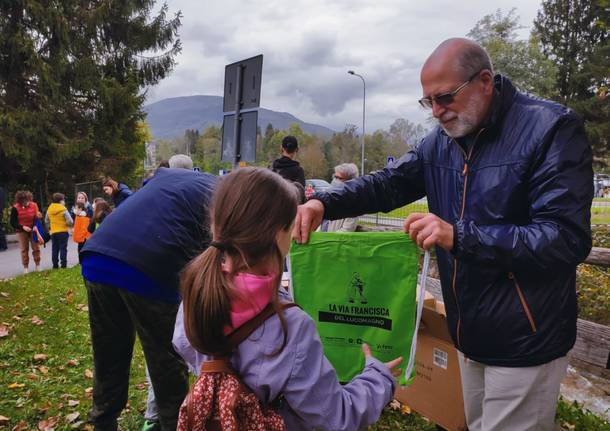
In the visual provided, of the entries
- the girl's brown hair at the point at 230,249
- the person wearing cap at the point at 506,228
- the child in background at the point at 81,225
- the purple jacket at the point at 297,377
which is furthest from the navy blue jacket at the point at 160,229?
the child in background at the point at 81,225

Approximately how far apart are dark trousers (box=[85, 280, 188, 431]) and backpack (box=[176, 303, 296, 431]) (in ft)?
4.18

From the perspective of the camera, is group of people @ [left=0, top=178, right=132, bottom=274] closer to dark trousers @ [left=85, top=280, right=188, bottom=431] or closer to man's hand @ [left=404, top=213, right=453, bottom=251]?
dark trousers @ [left=85, top=280, right=188, bottom=431]

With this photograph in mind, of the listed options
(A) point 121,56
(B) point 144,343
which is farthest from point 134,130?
(B) point 144,343

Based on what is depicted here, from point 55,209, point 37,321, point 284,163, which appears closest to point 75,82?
point 55,209

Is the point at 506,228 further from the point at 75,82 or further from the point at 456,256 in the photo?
the point at 75,82

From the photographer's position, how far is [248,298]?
4.59 ft

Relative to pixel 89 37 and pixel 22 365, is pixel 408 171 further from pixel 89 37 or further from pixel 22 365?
pixel 89 37

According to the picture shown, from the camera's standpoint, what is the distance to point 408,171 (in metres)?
2.20

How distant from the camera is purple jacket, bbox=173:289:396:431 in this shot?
138cm

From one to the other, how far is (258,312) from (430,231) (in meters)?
0.65

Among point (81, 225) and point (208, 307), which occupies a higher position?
point (208, 307)

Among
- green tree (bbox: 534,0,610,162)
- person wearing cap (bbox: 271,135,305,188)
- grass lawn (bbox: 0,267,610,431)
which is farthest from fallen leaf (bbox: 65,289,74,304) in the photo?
green tree (bbox: 534,0,610,162)

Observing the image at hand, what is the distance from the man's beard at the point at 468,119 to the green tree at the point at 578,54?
1290 inches

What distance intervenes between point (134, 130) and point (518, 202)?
2611cm
